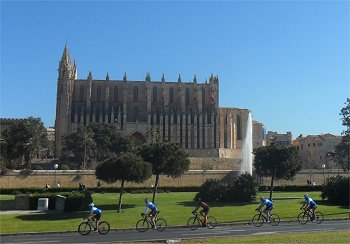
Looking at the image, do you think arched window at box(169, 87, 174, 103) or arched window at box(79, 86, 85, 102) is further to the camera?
arched window at box(169, 87, 174, 103)

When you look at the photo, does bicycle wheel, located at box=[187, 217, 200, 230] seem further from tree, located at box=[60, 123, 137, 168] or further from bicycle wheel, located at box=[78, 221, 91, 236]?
tree, located at box=[60, 123, 137, 168]

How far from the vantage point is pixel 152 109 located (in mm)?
119625

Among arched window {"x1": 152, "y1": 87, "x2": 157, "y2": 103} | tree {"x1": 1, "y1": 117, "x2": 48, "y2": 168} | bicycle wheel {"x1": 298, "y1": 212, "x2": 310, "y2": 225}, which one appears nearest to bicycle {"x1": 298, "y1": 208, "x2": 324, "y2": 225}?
bicycle wheel {"x1": 298, "y1": 212, "x2": 310, "y2": 225}

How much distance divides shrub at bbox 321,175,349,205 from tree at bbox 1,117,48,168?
55534 mm

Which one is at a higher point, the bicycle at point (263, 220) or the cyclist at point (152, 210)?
the cyclist at point (152, 210)

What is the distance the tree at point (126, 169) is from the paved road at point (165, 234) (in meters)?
9.74

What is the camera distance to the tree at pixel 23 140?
3059 inches

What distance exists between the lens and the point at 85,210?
98.0 ft

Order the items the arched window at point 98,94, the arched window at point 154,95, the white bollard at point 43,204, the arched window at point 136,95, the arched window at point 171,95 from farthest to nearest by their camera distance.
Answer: the arched window at point 171,95 < the arched window at point 136,95 < the arched window at point 154,95 < the arched window at point 98,94 < the white bollard at point 43,204

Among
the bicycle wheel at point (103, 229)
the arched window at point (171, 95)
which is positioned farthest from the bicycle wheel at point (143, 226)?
the arched window at point (171, 95)

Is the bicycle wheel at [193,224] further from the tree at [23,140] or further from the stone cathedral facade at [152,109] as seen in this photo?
the stone cathedral facade at [152,109]

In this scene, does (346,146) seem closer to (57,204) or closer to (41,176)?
(57,204)

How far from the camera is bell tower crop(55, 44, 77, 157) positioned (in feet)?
366

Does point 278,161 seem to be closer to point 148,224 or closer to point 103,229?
point 148,224
